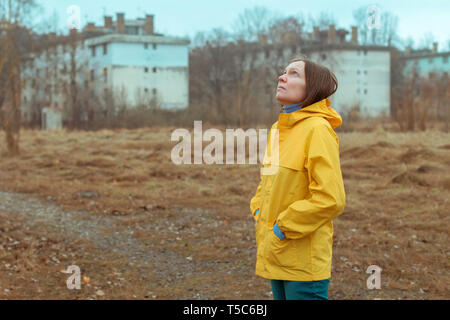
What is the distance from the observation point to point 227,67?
62.5m

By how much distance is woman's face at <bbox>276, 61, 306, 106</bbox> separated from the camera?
310 cm

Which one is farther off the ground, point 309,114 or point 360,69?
point 360,69

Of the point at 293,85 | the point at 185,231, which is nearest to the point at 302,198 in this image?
the point at 293,85

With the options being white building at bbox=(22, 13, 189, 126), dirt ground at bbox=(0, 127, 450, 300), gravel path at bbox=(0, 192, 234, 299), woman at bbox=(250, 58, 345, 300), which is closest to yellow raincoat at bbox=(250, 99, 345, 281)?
woman at bbox=(250, 58, 345, 300)

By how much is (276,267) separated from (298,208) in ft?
1.18

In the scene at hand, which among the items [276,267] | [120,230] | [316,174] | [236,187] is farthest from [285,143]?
[236,187]

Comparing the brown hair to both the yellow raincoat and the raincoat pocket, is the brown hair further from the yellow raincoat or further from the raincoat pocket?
the raincoat pocket

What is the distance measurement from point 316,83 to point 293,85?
125 mm

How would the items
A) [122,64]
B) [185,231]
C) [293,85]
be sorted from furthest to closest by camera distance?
1. [122,64]
2. [185,231]
3. [293,85]

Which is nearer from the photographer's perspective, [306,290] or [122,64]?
[306,290]

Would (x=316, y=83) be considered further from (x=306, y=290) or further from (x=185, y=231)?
(x=185, y=231)

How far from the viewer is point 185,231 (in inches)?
340

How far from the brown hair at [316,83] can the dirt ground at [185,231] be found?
10.5 ft
